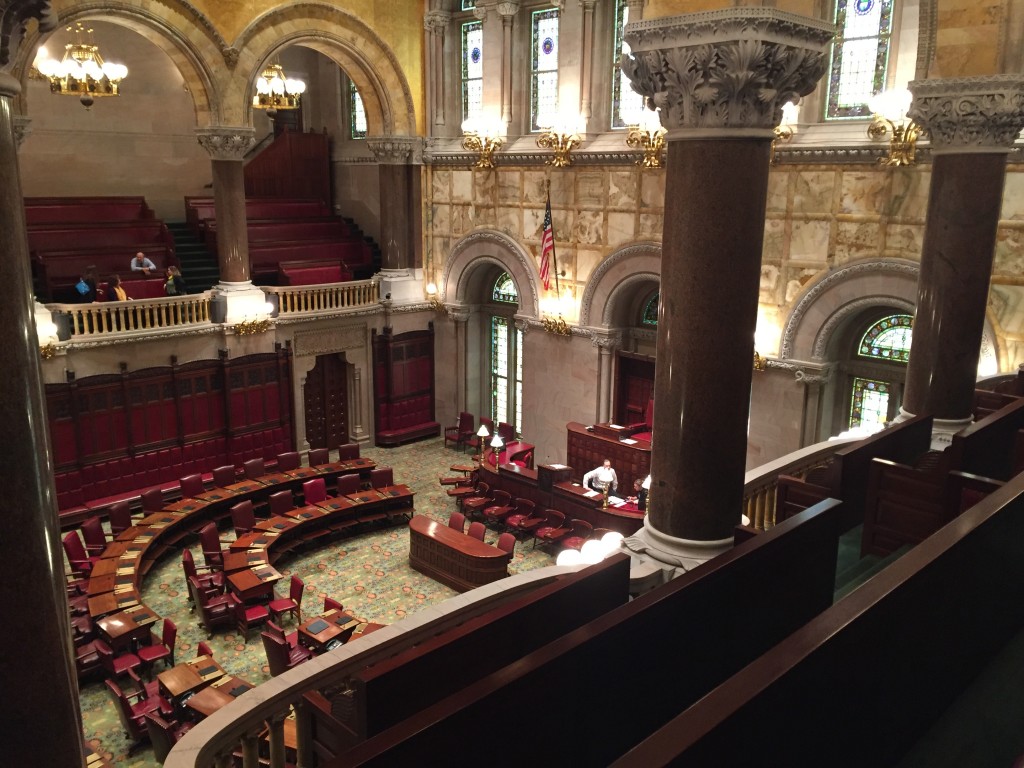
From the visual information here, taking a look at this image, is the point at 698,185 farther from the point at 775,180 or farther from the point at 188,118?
the point at 188,118

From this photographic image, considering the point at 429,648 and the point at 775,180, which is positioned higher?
the point at 775,180

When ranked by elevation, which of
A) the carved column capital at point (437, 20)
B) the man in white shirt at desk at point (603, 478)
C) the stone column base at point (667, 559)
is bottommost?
the man in white shirt at desk at point (603, 478)

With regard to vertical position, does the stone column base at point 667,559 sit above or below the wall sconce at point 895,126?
below

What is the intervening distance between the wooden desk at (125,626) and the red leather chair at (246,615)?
48.4 inches

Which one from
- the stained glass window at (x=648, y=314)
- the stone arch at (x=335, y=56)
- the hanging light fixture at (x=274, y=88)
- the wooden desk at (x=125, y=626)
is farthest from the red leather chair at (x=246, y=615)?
the hanging light fixture at (x=274, y=88)

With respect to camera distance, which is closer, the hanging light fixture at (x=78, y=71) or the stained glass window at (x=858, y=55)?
the stained glass window at (x=858, y=55)

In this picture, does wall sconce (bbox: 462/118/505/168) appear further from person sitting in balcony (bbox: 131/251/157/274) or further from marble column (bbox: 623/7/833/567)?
marble column (bbox: 623/7/833/567)

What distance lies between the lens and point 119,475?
1656 cm

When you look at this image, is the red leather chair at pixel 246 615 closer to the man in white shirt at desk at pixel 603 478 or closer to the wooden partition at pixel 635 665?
the man in white shirt at desk at pixel 603 478

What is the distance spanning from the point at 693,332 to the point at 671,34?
193cm

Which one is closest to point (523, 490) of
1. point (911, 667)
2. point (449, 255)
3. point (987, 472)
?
point (449, 255)

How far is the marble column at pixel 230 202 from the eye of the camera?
56.5 feet

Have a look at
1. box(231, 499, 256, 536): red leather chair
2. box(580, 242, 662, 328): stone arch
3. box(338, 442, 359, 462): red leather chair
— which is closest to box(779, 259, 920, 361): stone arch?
box(580, 242, 662, 328): stone arch

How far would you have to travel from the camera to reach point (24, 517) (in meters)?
2.79
